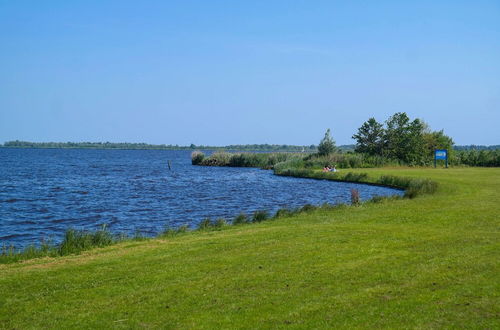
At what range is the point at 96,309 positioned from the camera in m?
8.98

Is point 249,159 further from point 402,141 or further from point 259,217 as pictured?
point 259,217

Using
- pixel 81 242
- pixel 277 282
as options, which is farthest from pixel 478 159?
pixel 277 282

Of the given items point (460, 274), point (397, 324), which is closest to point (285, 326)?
point (397, 324)

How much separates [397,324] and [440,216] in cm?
1186

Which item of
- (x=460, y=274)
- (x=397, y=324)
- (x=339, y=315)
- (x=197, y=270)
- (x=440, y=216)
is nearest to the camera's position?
(x=397, y=324)

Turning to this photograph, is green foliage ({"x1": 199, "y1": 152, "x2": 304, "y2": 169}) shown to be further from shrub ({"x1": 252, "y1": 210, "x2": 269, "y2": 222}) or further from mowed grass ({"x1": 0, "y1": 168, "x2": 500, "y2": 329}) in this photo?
mowed grass ({"x1": 0, "y1": 168, "x2": 500, "y2": 329})

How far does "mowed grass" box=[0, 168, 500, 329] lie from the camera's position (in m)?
8.13

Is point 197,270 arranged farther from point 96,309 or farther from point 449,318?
point 449,318

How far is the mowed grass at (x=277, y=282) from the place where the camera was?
26.7 ft

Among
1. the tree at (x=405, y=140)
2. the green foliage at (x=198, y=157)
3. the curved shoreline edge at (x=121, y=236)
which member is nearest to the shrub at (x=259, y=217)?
the curved shoreline edge at (x=121, y=236)

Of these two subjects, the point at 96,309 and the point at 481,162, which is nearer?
the point at 96,309

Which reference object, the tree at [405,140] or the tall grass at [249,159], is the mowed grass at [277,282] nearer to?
the tree at [405,140]

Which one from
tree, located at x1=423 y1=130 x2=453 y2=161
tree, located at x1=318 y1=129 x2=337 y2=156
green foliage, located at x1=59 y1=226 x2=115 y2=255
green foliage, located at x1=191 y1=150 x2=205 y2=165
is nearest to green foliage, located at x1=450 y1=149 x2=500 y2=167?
tree, located at x1=423 y1=130 x2=453 y2=161

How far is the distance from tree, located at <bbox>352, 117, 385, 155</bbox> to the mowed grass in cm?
5159
